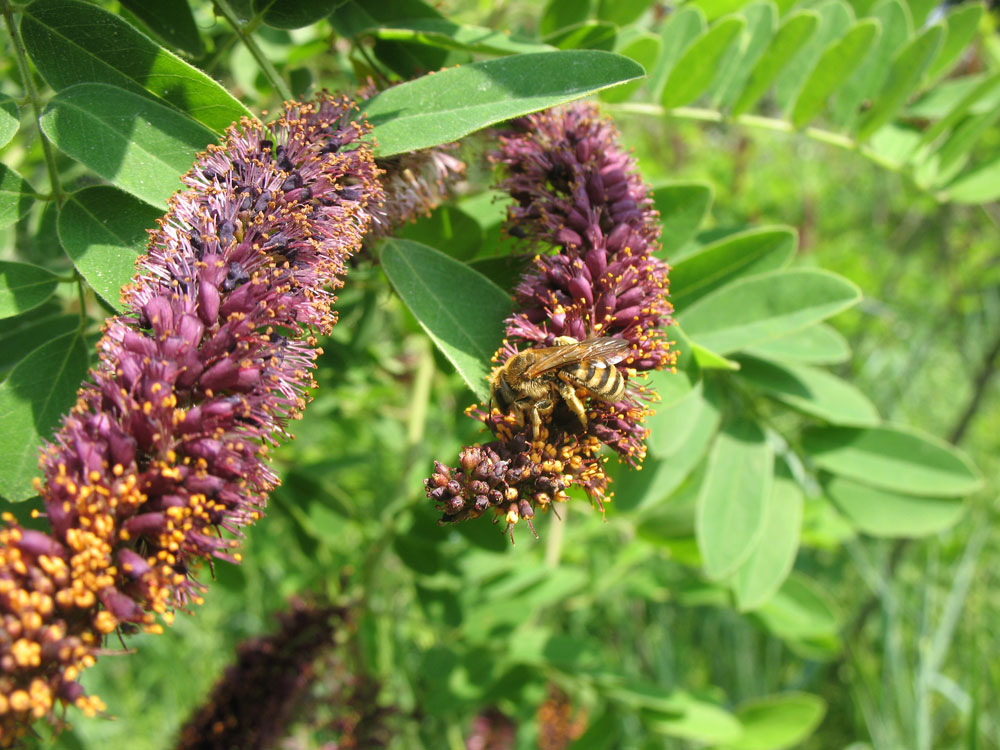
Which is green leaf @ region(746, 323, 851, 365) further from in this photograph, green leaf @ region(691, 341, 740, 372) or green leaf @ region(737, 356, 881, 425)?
→ green leaf @ region(691, 341, 740, 372)

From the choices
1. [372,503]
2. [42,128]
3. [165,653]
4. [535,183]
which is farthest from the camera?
[165,653]

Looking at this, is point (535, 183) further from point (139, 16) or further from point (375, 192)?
point (139, 16)

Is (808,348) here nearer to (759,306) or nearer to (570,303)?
(759,306)

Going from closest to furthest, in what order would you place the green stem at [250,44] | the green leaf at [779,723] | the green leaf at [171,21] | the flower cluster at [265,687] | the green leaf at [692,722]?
the green stem at [250,44] < the green leaf at [171,21] < the flower cluster at [265,687] < the green leaf at [692,722] < the green leaf at [779,723]

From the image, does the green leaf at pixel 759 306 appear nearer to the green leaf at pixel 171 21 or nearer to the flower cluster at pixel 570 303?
the flower cluster at pixel 570 303

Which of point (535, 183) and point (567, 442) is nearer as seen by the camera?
point (567, 442)

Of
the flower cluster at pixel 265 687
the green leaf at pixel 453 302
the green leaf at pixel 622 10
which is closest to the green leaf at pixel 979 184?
the green leaf at pixel 622 10

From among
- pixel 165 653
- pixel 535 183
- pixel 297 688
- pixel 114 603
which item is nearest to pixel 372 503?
pixel 297 688
